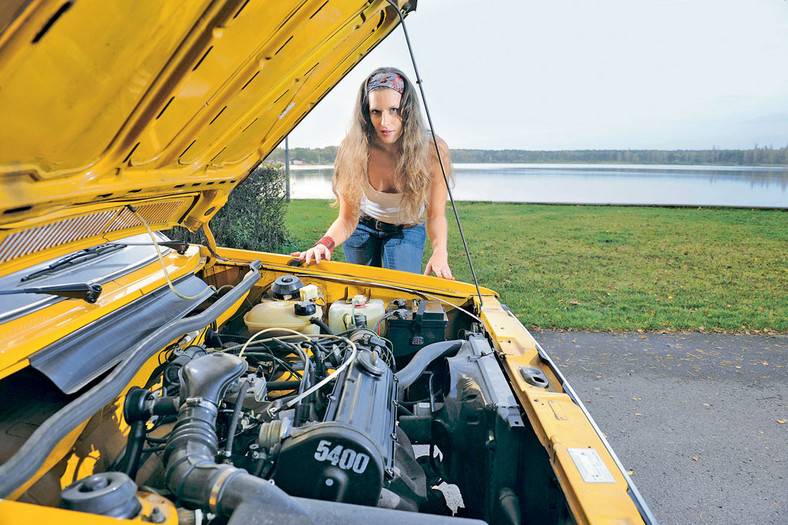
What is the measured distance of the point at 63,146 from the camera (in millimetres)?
1057

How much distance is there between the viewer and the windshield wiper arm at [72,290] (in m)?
1.33

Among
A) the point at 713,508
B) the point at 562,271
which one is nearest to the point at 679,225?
the point at 562,271

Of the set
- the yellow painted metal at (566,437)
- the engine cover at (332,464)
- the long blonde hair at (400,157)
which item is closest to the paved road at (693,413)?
the yellow painted metal at (566,437)

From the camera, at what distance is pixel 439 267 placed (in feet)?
9.57

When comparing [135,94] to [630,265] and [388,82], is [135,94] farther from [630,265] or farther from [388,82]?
[630,265]

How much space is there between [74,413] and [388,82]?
2.47 meters

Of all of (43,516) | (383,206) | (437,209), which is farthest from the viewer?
(383,206)

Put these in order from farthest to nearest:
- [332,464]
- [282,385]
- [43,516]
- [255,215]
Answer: [255,215], [282,385], [332,464], [43,516]

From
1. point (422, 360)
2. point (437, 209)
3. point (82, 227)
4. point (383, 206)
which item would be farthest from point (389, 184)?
point (82, 227)

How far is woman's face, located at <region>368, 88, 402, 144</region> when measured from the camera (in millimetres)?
2883

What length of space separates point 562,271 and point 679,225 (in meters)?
5.78

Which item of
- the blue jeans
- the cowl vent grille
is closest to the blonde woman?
the blue jeans

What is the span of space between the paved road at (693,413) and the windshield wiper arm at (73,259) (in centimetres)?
289

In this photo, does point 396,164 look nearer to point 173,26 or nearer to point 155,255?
point 155,255
